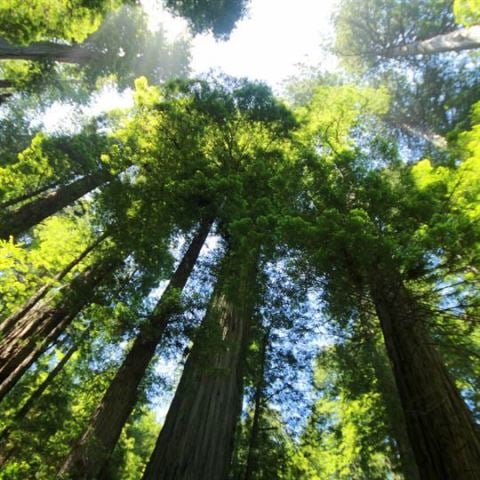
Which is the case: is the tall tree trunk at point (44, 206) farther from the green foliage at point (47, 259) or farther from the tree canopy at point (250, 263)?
the green foliage at point (47, 259)

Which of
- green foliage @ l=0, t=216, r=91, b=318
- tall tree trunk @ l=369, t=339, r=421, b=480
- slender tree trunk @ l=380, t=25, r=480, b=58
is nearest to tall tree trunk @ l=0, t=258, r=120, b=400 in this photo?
green foliage @ l=0, t=216, r=91, b=318

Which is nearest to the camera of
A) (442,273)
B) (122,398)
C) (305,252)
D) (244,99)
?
(442,273)

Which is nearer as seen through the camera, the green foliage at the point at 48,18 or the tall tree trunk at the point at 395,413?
the green foliage at the point at 48,18

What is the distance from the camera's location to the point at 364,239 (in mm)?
2988

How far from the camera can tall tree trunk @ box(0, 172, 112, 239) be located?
318 inches

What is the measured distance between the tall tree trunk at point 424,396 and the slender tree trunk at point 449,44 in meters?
7.31

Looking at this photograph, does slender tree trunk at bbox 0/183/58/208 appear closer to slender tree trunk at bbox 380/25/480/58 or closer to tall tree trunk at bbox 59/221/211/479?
tall tree trunk at bbox 59/221/211/479

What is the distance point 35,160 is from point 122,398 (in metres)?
7.49

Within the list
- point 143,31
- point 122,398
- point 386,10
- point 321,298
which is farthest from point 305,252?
point 143,31

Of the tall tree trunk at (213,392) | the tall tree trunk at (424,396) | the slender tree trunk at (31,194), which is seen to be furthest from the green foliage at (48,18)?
the tall tree trunk at (424,396)

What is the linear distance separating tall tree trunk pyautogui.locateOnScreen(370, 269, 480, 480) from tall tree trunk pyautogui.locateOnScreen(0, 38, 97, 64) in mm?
13438

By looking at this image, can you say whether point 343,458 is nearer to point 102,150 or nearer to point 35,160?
point 102,150

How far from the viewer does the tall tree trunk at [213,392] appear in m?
2.98

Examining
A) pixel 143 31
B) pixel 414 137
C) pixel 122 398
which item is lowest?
pixel 122 398
